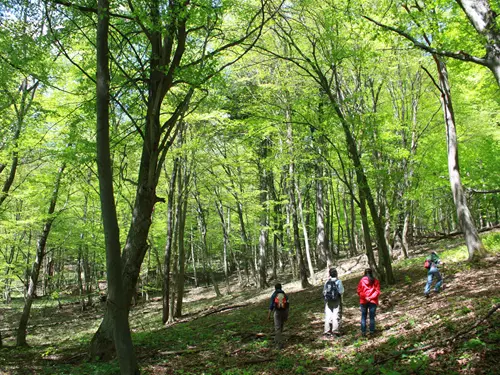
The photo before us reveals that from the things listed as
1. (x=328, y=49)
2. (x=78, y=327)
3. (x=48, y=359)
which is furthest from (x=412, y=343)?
(x=78, y=327)

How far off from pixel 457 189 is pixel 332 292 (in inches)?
239

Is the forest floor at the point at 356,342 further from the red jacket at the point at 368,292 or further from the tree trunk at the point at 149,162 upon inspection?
the tree trunk at the point at 149,162

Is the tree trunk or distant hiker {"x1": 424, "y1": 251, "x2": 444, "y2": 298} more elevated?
the tree trunk

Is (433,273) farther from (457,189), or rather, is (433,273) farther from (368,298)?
(457,189)

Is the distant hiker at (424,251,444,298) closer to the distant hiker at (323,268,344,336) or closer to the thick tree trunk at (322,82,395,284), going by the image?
the thick tree trunk at (322,82,395,284)

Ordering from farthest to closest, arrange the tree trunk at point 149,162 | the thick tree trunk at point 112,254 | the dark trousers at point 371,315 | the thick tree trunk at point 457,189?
1. the thick tree trunk at point 457,189
2. the dark trousers at point 371,315
3. the tree trunk at point 149,162
4. the thick tree trunk at point 112,254

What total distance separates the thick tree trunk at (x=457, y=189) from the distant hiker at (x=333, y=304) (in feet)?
18.0

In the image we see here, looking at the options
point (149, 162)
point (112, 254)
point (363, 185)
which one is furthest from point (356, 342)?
point (149, 162)

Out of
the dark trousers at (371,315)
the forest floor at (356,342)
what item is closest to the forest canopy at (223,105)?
the forest floor at (356,342)

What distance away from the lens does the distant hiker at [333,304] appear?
7941mm

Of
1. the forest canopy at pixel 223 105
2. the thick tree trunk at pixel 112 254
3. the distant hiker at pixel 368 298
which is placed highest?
the forest canopy at pixel 223 105

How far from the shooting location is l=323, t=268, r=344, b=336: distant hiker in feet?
26.1

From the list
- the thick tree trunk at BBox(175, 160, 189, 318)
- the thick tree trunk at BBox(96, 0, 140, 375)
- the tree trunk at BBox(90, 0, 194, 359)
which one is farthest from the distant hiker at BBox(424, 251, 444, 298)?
the thick tree trunk at BBox(175, 160, 189, 318)

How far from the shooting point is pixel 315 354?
695 centimetres
